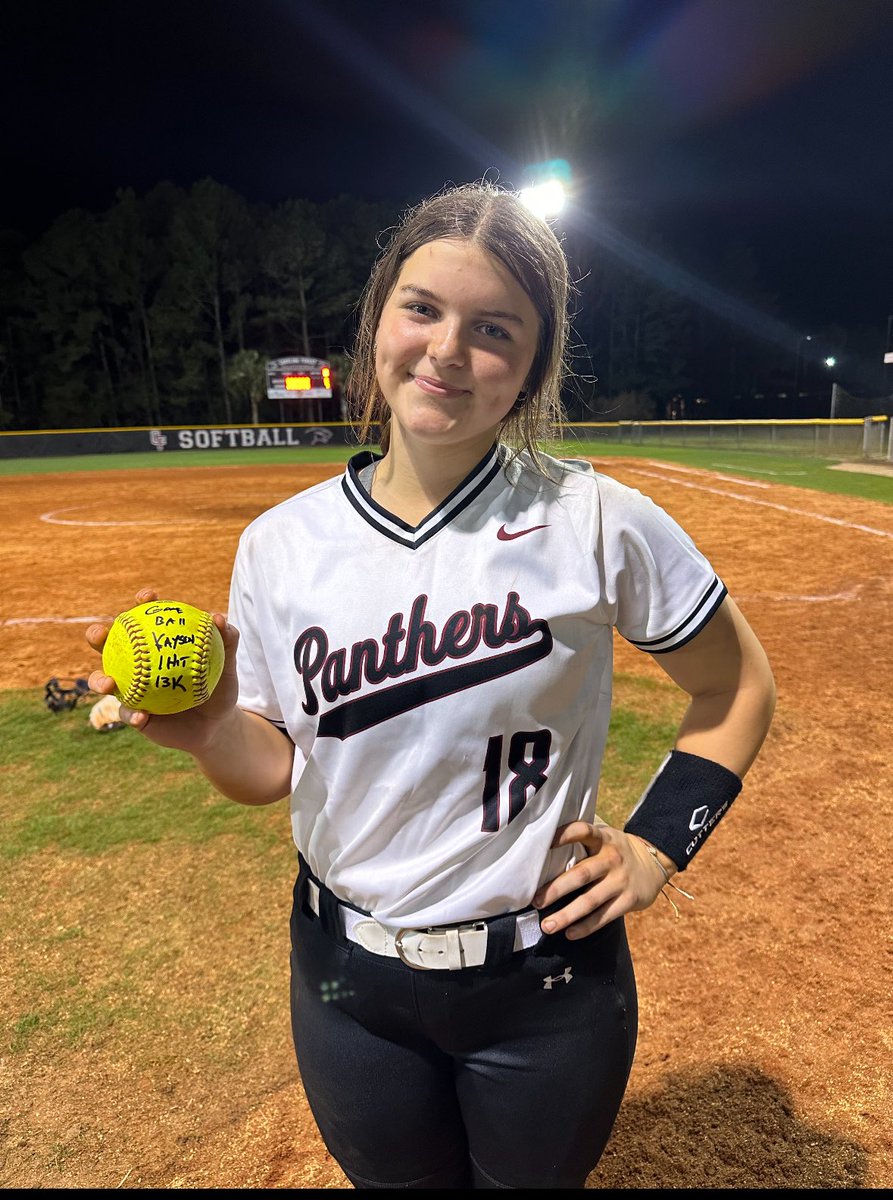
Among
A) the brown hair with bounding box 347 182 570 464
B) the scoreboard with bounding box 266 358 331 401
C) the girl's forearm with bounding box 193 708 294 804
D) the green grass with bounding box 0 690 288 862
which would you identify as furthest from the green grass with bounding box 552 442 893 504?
the scoreboard with bounding box 266 358 331 401

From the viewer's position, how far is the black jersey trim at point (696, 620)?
1347mm

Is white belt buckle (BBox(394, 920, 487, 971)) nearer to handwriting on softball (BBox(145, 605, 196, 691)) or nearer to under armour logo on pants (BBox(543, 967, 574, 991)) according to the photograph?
under armour logo on pants (BBox(543, 967, 574, 991))

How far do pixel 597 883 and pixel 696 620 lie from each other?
49 centimetres

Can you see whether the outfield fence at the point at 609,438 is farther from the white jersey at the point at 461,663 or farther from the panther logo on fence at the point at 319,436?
the white jersey at the point at 461,663

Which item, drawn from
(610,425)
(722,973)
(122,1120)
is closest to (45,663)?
(122,1120)

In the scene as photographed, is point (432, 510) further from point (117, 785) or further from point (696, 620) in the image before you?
point (117, 785)

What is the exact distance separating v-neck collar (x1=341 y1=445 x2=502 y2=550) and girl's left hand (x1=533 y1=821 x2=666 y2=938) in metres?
0.57

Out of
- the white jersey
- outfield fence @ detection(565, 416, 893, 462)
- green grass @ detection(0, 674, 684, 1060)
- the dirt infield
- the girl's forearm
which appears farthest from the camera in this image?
outfield fence @ detection(565, 416, 893, 462)

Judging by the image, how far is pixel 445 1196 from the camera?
4.74ft

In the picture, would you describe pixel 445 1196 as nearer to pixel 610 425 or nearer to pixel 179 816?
pixel 179 816

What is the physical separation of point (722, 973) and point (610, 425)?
113 ft

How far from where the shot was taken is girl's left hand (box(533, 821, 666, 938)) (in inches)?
50.4

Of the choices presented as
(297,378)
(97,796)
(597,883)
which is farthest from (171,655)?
(297,378)

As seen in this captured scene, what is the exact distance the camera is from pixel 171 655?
1.28 metres
